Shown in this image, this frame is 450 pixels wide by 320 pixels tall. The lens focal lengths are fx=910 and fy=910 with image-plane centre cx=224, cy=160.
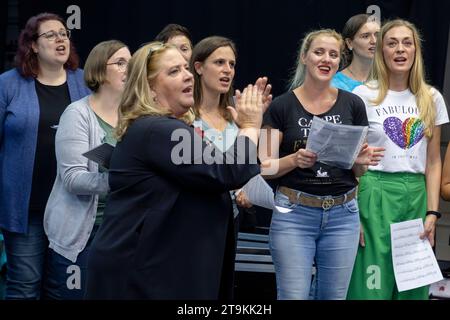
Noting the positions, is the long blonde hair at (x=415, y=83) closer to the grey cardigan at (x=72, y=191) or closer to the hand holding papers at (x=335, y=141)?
the hand holding papers at (x=335, y=141)

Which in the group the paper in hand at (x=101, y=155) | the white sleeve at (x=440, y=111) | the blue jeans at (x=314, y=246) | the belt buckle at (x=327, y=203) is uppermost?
the white sleeve at (x=440, y=111)

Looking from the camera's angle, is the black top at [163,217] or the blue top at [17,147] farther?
the blue top at [17,147]

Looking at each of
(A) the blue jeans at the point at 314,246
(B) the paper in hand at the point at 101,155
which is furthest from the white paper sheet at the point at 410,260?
(B) the paper in hand at the point at 101,155

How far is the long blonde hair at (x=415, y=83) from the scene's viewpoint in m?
4.45

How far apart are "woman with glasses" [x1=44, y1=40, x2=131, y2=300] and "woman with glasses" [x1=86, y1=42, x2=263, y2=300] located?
99 centimetres

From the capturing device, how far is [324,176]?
417cm

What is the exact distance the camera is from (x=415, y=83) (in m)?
4.50

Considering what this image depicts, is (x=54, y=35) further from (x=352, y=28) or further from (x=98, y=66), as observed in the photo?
(x=352, y=28)

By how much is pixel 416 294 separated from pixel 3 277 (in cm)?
223

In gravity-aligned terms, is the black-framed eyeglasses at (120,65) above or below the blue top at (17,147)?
above

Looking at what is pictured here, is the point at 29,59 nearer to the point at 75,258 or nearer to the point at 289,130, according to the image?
the point at 75,258

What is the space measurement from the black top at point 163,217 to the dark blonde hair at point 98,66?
4.62ft

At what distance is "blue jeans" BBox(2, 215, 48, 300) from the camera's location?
4473 millimetres

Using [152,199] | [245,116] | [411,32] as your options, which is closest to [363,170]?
[411,32]
